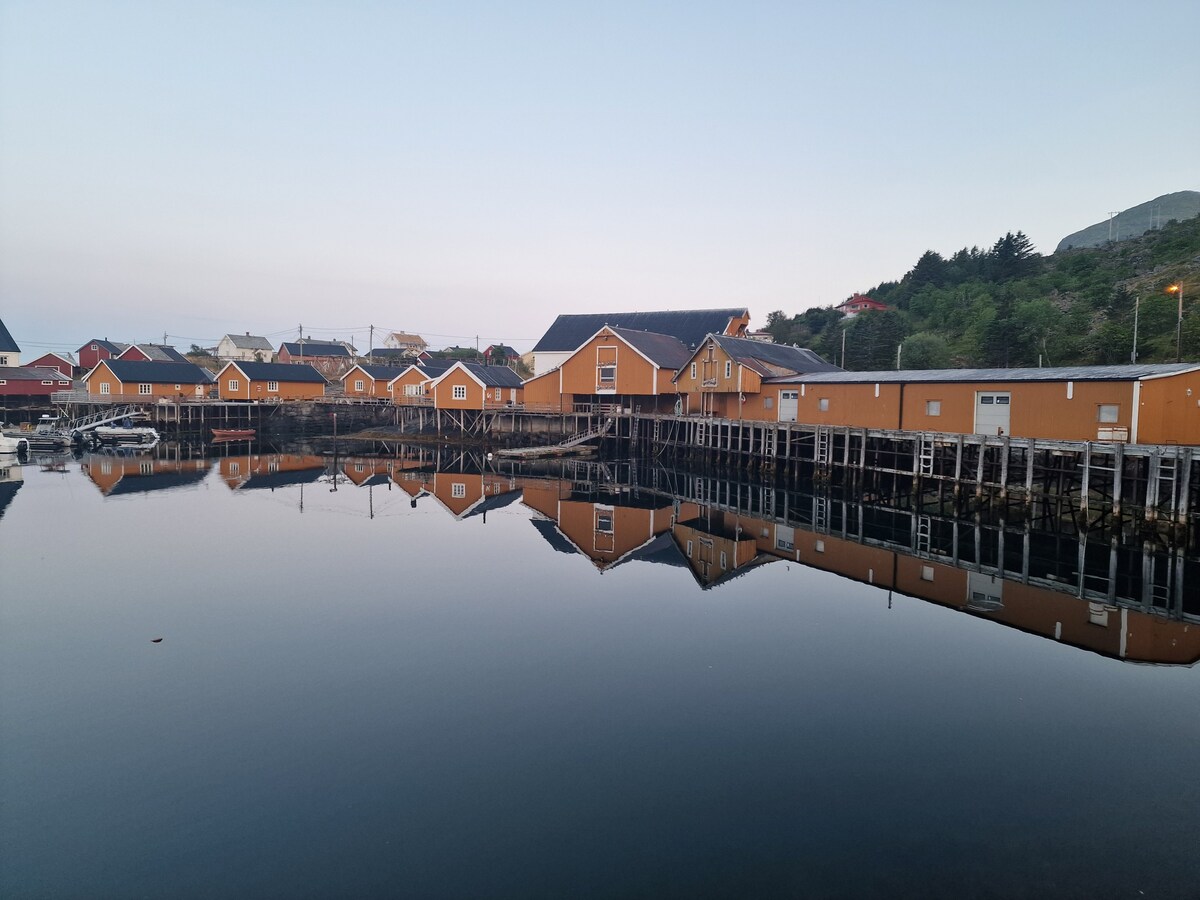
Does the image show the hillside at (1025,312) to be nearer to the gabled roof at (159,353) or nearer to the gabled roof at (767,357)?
the gabled roof at (767,357)

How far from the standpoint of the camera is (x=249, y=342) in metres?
98.5

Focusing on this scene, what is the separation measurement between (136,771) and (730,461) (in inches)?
1158

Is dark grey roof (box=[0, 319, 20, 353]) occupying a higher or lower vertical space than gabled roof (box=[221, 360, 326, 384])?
higher

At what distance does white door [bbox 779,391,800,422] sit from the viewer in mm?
32188

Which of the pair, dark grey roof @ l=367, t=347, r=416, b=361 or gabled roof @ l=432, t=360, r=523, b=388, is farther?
dark grey roof @ l=367, t=347, r=416, b=361

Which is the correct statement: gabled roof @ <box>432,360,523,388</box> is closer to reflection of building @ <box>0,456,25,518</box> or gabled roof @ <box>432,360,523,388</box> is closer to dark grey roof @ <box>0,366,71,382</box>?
reflection of building @ <box>0,456,25,518</box>

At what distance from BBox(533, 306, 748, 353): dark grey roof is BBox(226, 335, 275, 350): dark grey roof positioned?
5957 centimetres

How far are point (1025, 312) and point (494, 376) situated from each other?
117ft

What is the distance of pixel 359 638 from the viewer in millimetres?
11469

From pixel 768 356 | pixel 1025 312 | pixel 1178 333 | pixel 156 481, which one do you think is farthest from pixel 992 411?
pixel 156 481

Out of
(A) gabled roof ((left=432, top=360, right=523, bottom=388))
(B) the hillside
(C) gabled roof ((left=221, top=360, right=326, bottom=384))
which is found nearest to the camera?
(B) the hillside

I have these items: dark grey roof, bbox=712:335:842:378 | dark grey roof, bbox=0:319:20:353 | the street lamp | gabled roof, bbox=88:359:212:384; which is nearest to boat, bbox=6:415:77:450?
gabled roof, bbox=88:359:212:384

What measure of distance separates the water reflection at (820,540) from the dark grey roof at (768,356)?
6515 mm

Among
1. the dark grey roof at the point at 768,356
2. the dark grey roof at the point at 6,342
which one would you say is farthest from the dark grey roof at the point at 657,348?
the dark grey roof at the point at 6,342
